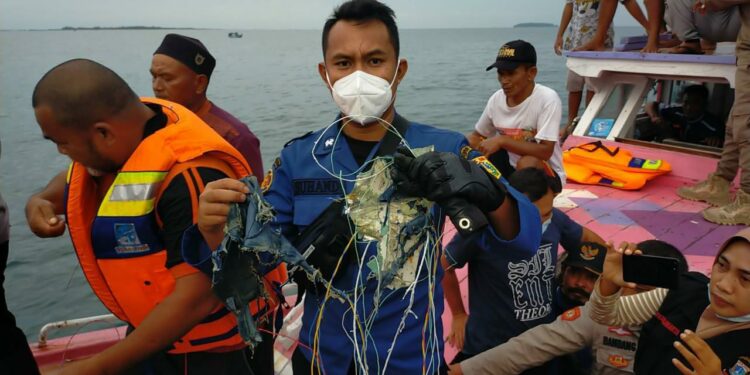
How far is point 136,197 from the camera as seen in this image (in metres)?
1.85

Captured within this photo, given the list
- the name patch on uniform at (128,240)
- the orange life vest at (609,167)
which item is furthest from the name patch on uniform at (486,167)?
the orange life vest at (609,167)

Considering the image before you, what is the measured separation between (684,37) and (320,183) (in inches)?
240

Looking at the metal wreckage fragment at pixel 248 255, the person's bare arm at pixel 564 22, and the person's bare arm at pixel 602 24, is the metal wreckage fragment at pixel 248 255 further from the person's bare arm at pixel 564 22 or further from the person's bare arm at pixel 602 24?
the person's bare arm at pixel 564 22

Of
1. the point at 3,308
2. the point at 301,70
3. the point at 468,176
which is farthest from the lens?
the point at 301,70

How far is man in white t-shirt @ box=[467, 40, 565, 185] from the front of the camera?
420 centimetres

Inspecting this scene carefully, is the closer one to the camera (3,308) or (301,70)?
(3,308)

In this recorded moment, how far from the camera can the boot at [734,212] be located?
457 cm

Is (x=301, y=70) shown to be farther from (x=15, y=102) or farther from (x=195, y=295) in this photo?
(x=195, y=295)

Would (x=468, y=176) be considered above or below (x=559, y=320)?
above

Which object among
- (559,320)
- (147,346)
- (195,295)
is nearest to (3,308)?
(147,346)

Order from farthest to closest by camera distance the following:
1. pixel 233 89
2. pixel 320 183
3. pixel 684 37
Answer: pixel 233 89
pixel 684 37
pixel 320 183

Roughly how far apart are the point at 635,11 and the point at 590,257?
20.1 feet

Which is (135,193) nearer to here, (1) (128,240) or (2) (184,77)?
(1) (128,240)

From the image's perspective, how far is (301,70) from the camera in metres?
46.0
